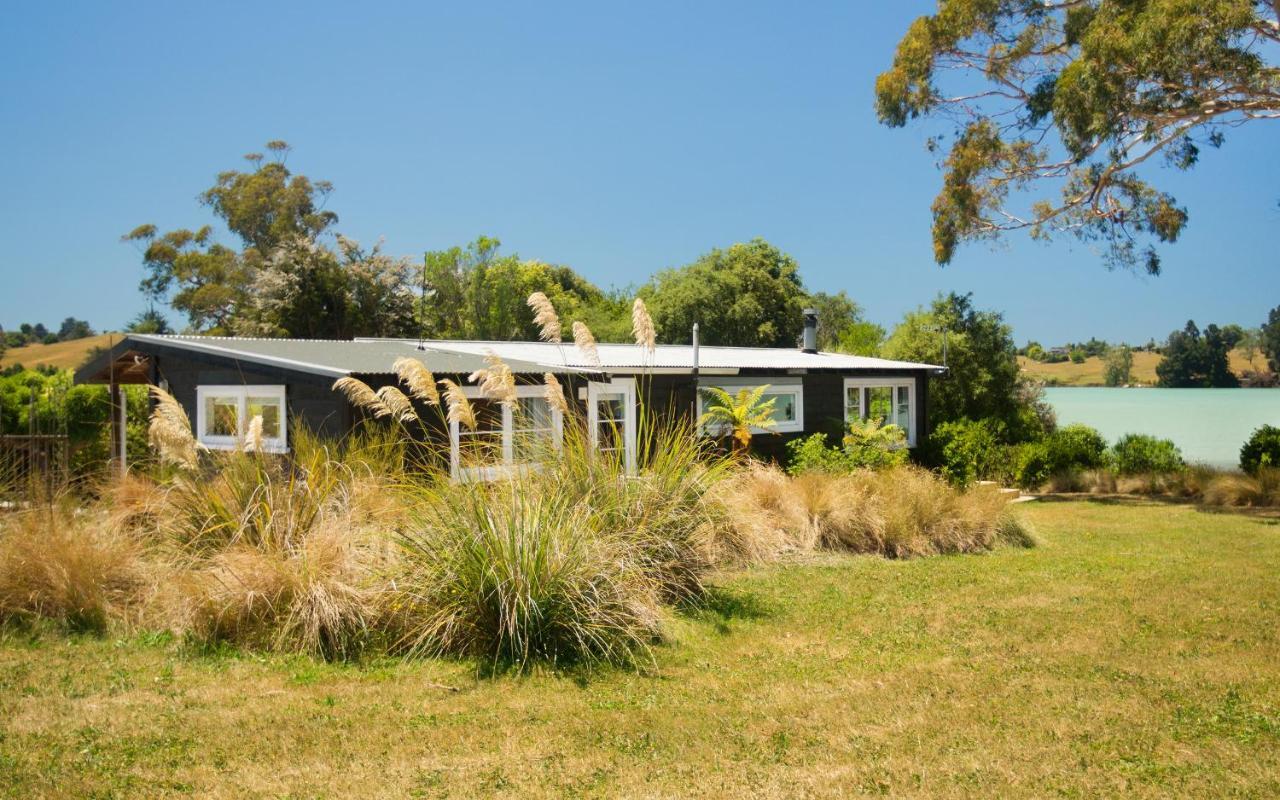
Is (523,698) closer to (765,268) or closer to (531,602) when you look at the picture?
(531,602)

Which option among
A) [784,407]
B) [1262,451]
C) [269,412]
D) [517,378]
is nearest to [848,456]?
[784,407]

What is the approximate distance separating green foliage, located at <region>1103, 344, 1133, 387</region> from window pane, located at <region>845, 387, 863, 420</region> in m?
26.3

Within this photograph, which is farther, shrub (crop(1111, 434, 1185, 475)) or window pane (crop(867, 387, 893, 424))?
window pane (crop(867, 387, 893, 424))

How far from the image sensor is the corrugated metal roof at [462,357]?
41.6 feet

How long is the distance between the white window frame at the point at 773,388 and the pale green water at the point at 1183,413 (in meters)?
9.45

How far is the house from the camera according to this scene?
41.3 ft

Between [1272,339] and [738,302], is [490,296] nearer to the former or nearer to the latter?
[738,302]

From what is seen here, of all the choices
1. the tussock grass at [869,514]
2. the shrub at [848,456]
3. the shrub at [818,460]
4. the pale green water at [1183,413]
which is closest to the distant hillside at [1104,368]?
the pale green water at [1183,413]

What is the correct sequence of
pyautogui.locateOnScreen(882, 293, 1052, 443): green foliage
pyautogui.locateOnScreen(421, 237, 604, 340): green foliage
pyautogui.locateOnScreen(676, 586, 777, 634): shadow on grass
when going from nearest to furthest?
pyautogui.locateOnScreen(676, 586, 777, 634): shadow on grass < pyautogui.locateOnScreen(882, 293, 1052, 443): green foliage < pyautogui.locateOnScreen(421, 237, 604, 340): green foliage

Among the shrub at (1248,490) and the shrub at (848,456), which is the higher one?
the shrub at (848,456)

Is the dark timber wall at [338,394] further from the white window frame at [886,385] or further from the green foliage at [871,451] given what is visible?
the green foliage at [871,451]

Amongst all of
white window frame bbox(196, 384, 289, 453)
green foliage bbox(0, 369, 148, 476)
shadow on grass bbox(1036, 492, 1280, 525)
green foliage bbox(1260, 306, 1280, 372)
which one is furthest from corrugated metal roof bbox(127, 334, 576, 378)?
green foliage bbox(1260, 306, 1280, 372)

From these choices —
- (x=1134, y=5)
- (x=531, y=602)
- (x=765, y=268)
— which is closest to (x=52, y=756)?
(x=531, y=602)

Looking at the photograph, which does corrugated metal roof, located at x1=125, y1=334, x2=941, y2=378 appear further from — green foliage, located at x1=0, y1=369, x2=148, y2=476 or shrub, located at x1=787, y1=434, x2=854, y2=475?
green foliage, located at x1=0, y1=369, x2=148, y2=476
